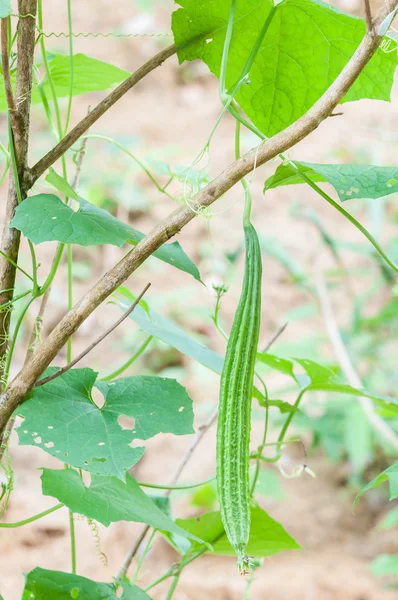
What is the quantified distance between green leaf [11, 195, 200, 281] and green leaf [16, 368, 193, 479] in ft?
0.38

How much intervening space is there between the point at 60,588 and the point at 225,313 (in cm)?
273

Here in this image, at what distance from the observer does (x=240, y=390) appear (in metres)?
0.57

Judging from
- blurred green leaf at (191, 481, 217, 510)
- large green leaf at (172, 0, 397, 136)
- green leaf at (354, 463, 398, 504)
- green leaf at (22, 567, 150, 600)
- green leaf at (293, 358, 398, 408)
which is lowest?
green leaf at (22, 567, 150, 600)

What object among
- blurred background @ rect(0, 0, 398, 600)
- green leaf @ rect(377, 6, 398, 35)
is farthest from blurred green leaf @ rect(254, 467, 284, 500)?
green leaf @ rect(377, 6, 398, 35)

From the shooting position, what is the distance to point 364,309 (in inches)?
131

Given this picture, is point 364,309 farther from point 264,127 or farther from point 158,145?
point 264,127

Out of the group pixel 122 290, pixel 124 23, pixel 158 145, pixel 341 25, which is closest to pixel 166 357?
pixel 158 145

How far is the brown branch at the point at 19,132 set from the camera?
65cm

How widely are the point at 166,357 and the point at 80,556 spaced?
123 cm

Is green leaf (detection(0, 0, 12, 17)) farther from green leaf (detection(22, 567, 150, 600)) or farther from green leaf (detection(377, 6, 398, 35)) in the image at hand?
green leaf (detection(22, 567, 150, 600))

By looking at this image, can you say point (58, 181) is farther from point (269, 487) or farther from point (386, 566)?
point (269, 487)

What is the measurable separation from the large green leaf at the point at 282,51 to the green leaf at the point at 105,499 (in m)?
0.39

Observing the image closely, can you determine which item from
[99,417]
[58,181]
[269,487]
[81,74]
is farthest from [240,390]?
[269,487]

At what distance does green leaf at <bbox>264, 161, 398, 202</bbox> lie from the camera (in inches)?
22.7
